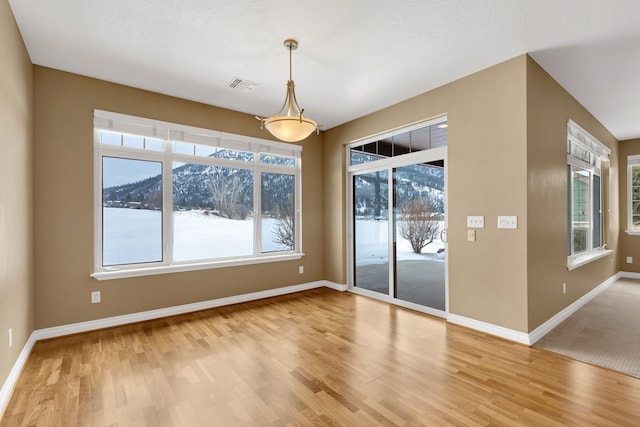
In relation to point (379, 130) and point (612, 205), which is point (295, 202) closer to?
point (379, 130)

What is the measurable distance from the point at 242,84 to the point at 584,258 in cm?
528

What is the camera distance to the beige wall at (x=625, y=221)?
20.6 feet

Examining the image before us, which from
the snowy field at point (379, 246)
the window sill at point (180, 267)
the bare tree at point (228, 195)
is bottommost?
the window sill at point (180, 267)

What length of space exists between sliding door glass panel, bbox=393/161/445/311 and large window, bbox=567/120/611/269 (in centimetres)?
163

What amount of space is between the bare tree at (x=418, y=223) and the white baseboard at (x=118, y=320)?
160cm

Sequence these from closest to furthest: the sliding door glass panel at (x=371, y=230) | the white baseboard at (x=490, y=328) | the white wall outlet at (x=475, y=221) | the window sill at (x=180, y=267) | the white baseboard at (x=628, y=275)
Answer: the white baseboard at (x=490, y=328) → the white wall outlet at (x=475, y=221) → the window sill at (x=180, y=267) → the sliding door glass panel at (x=371, y=230) → the white baseboard at (x=628, y=275)

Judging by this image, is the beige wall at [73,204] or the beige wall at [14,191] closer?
the beige wall at [14,191]

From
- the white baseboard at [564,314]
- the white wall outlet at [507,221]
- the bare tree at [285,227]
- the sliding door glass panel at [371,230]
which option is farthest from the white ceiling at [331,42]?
the white baseboard at [564,314]

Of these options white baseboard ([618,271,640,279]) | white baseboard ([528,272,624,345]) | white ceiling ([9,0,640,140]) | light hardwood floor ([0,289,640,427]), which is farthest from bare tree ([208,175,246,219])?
white baseboard ([618,271,640,279])

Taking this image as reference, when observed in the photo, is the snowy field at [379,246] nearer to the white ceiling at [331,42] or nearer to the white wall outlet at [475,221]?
the white wall outlet at [475,221]

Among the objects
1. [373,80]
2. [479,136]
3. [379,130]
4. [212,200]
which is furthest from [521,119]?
[212,200]

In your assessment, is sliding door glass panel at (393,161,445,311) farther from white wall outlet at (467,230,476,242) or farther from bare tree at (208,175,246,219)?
bare tree at (208,175,246,219)

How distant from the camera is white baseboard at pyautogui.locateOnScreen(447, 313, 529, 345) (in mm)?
3072

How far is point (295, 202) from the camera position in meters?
5.39
